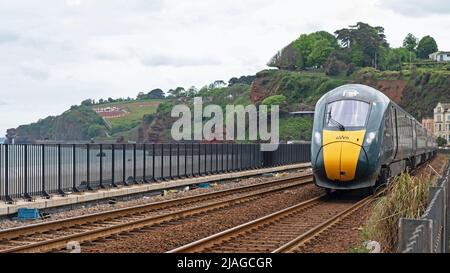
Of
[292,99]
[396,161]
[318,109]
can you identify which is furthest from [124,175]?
[292,99]

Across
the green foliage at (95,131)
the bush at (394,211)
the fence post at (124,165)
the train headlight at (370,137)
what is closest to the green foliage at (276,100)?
the green foliage at (95,131)

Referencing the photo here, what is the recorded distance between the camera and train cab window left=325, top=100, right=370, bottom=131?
20.7 metres

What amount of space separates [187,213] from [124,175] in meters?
8.43

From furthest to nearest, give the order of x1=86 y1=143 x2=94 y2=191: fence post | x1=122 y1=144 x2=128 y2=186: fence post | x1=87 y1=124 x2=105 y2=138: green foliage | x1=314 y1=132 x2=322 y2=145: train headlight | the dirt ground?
x1=87 y1=124 x2=105 y2=138: green foliage < x1=122 y1=144 x2=128 y2=186: fence post < x1=86 y1=143 x2=94 y2=191: fence post < x1=314 y1=132 x2=322 y2=145: train headlight < the dirt ground

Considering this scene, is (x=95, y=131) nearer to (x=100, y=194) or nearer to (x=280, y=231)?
(x=100, y=194)

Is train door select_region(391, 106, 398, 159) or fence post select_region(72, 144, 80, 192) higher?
train door select_region(391, 106, 398, 159)

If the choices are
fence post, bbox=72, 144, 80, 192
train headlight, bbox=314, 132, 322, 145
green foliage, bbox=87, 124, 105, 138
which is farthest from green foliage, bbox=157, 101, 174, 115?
train headlight, bbox=314, 132, 322, 145

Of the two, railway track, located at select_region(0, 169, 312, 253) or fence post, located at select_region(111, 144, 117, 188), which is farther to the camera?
fence post, located at select_region(111, 144, 117, 188)

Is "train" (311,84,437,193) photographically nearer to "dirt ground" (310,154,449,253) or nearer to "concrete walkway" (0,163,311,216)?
"dirt ground" (310,154,449,253)

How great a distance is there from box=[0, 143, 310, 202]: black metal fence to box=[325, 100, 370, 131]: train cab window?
8067mm

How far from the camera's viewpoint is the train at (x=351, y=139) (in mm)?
20234

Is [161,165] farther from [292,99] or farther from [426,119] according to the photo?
[292,99]

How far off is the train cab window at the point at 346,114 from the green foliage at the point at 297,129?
96.3 m
